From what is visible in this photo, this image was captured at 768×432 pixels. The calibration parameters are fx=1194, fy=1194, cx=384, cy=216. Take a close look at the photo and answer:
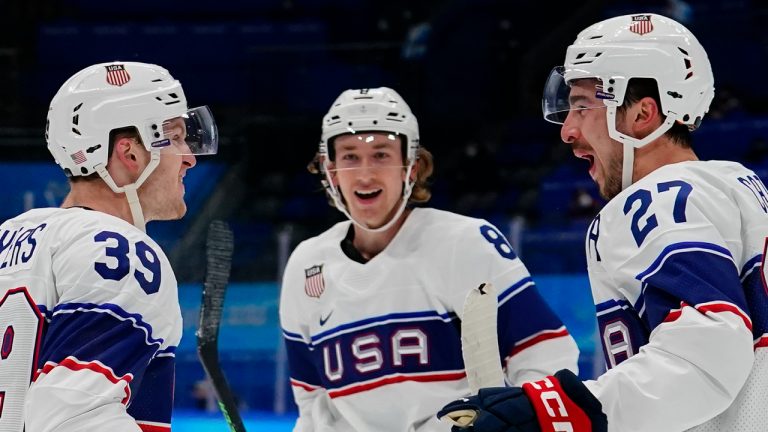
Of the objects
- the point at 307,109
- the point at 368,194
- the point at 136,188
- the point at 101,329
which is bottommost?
the point at 101,329

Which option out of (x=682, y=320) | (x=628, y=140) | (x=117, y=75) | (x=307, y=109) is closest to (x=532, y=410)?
(x=682, y=320)

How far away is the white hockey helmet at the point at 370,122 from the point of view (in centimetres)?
336

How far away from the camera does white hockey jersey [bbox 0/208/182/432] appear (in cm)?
211

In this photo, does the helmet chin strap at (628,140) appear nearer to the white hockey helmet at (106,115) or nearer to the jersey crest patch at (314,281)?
the white hockey helmet at (106,115)

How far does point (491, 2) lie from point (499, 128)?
43.5 inches

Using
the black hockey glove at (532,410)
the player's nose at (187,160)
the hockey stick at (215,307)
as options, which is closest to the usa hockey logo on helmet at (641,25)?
the black hockey glove at (532,410)

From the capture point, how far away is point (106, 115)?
2506 millimetres

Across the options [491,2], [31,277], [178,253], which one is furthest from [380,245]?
Answer: [491,2]

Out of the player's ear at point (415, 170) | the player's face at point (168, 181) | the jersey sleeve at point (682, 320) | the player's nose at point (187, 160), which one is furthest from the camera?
the player's ear at point (415, 170)

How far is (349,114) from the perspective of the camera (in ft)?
11.1

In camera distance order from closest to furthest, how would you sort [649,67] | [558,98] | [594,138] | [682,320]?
[682,320] < [649,67] < [594,138] < [558,98]

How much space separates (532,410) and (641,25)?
0.88 metres

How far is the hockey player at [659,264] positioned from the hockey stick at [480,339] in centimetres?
27

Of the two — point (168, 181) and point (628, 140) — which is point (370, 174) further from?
point (628, 140)
